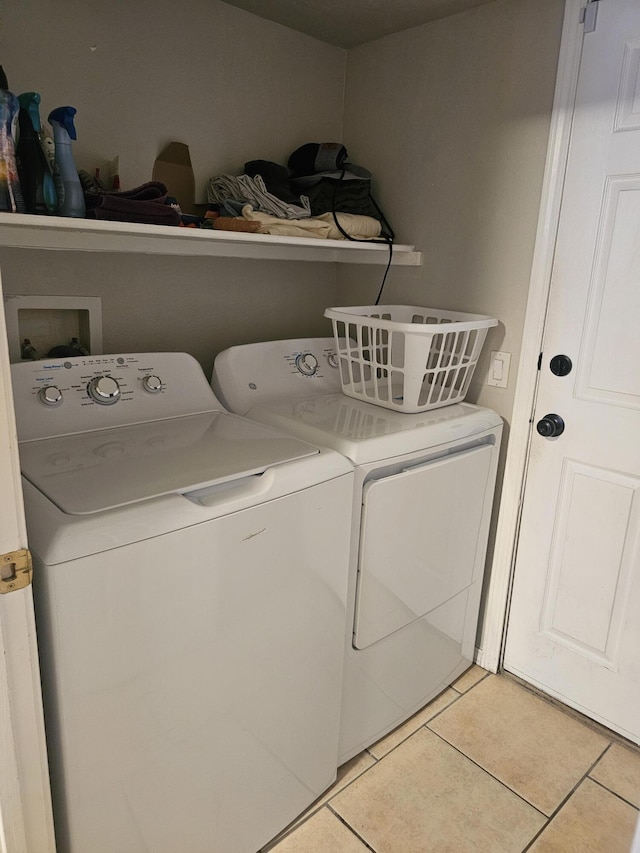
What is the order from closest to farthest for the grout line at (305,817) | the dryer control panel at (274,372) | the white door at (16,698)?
the white door at (16,698) → the grout line at (305,817) → the dryer control panel at (274,372)

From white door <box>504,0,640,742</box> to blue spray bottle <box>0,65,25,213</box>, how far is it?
4.70 feet

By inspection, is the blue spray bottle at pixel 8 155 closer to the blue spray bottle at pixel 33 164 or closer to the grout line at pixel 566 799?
the blue spray bottle at pixel 33 164

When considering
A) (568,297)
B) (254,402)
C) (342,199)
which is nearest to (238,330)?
(254,402)

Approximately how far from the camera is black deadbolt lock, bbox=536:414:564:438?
6.15 feet

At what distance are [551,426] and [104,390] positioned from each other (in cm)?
130

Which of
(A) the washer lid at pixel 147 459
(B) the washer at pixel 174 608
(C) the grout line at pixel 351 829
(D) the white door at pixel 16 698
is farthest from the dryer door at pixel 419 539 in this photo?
(D) the white door at pixel 16 698

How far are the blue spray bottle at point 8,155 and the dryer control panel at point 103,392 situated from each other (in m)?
0.38

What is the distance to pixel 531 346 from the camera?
1896 millimetres

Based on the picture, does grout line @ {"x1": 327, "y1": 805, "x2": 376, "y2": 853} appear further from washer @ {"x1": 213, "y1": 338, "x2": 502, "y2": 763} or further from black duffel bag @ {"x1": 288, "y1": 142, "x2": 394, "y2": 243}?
black duffel bag @ {"x1": 288, "y1": 142, "x2": 394, "y2": 243}

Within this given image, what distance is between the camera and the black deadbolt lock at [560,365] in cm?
183

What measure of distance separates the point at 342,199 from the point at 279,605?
4.55 feet

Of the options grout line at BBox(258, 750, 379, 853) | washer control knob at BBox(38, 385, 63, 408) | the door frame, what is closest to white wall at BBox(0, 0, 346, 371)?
washer control knob at BBox(38, 385, 63, 408)

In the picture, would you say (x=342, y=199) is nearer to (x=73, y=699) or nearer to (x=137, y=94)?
(x=137, y=94)

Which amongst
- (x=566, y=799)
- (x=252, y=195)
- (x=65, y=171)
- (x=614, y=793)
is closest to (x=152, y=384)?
(x=65, y=171)
